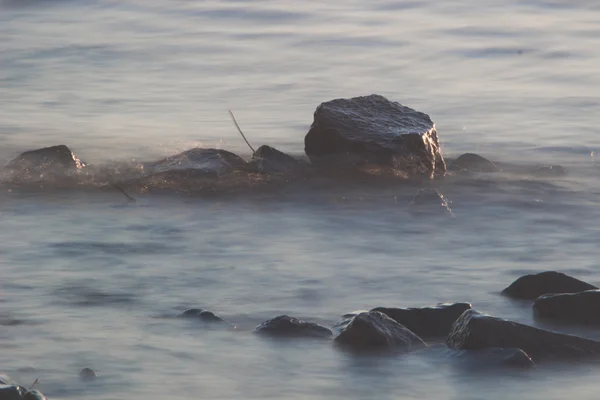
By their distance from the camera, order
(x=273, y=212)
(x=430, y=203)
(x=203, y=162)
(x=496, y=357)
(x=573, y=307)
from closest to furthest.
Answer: (x=496, y=357), (x=573, y=307), (x=273, y=212), (x=430, y=203), (x=203, y=162)

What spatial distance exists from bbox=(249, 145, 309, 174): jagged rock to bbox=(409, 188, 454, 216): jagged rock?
1321mm

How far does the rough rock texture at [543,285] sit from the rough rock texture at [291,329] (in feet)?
4.52

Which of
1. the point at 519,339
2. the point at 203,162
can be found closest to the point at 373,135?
the point at 203,162

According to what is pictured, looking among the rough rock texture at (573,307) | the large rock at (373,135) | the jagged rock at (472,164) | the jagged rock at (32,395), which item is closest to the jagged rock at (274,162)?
the large rock at (373,135)

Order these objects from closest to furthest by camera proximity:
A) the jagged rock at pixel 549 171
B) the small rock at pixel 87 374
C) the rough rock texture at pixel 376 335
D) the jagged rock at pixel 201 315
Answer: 1. the small rock at pixel 87 374
2. the rough rock texture at pixel 376 335
3. the jagged rock at pixel 201 315
4. the jagged rock at pixel 549 171

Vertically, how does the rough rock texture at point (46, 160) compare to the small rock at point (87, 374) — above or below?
below

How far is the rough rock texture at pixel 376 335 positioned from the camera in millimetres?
6840

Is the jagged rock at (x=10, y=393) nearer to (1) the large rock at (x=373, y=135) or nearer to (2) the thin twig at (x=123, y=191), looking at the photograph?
(2) the thin twig at (x=123, y=191)

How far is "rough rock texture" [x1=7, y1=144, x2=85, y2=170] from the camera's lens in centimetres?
1212

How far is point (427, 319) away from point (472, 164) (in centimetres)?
591

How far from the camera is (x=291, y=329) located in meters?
7.12

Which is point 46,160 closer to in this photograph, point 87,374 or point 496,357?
point 87,374

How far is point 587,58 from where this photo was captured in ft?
63.4

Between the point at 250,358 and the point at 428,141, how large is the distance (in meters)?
5.73
